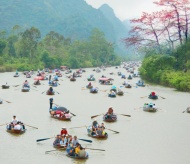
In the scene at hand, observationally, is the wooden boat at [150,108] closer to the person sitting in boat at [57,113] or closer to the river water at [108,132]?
the river water at [108,132]

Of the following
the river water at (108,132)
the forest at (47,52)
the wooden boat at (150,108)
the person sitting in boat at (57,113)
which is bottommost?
the river water at (108,132)

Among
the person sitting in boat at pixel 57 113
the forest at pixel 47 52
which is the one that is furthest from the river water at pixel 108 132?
the forest at pixel 47 52

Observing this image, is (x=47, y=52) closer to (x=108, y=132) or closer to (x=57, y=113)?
(x=57, y=113)

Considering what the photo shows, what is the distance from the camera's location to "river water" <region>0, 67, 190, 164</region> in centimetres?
1897

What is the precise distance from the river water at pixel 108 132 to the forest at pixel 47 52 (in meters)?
45.7

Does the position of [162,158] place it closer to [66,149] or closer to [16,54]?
[66,149]

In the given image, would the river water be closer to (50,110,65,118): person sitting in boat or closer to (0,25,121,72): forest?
(50,110,65,118): person sitting in boat

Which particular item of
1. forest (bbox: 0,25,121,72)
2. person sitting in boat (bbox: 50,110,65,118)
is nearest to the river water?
person sitting in boat (bbox: 50,110,65,118)

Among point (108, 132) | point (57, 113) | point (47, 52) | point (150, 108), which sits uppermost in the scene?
point (47, 52)

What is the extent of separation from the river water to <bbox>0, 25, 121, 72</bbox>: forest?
45703 mm

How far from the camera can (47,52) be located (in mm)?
96688

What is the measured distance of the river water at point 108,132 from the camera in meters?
19.0

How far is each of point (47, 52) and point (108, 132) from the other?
245 feet

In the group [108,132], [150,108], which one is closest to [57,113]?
[108,132]
